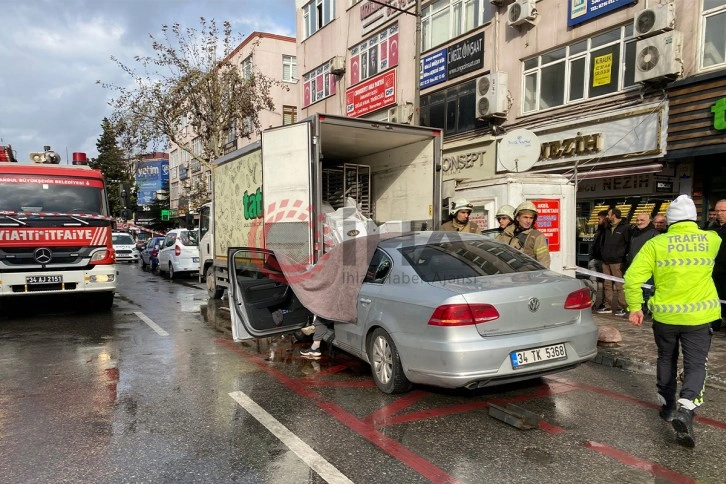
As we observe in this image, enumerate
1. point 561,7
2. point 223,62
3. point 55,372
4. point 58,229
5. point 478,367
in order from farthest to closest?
1. point 223,62
2. point 561,7
3. point 58,229
4. point 55,372
5. point 478,367

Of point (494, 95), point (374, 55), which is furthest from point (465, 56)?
point (374, 55)

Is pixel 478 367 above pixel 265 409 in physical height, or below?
above

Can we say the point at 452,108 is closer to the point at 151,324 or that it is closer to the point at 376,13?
the point at 376,13

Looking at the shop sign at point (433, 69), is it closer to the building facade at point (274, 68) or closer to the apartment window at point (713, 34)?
the apartment window at point (713, 34)

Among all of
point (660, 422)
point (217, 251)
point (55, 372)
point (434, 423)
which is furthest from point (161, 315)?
point (660, 422)

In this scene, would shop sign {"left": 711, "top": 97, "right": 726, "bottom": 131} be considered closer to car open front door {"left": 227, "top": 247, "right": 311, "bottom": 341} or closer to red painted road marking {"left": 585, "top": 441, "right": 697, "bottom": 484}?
red painted road marking {"left": 585, "top": 441, "right": 697, "bottom": 484}

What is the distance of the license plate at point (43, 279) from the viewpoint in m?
8.67

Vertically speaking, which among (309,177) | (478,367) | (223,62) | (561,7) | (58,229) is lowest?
(478,367)

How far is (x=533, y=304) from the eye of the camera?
4246mm

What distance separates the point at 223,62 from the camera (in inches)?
899

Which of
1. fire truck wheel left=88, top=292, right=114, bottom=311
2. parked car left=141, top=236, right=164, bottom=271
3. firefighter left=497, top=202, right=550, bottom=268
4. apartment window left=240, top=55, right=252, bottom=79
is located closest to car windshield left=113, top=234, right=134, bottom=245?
parked car left=141, top=236, right=164, bottom=271

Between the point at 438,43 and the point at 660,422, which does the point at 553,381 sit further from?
the point at 438,43

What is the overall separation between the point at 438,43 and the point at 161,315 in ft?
42.6

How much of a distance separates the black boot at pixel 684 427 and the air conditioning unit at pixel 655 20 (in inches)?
382
